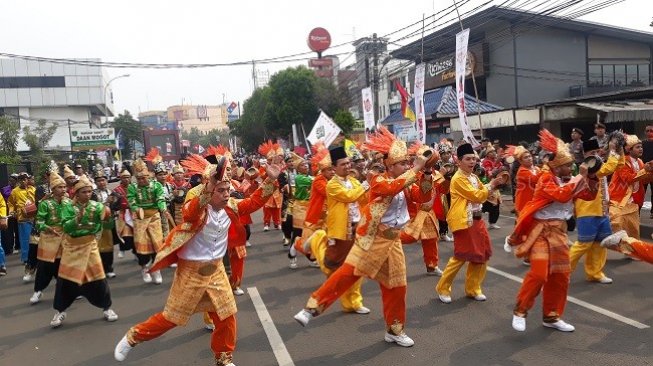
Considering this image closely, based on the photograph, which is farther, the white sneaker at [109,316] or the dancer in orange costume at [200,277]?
the white sneaker at [109,316]

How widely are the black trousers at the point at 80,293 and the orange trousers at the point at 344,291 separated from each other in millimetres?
2873

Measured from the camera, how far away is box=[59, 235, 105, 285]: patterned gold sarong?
6.27 meters

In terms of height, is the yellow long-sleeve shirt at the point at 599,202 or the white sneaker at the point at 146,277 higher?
the yellow long-sleeve shirt at the point at 599,202

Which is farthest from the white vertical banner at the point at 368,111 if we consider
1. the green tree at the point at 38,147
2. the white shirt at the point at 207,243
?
the white shirt at the point at 207,243

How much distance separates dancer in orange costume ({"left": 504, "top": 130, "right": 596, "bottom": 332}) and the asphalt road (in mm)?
225

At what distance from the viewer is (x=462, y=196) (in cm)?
580

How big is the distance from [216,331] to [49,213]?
355 centimetres

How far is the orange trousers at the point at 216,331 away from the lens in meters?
4.48

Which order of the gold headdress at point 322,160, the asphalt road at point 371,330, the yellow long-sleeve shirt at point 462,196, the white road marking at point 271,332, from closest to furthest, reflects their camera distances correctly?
the asphalt road at point 371,330, the white road marking at point 271,332, the yellow long-sleeve shirt at point 462,196, the gold headdress at point 322,160

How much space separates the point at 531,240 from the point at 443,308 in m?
1.43

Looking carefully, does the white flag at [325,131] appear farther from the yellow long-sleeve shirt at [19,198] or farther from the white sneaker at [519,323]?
the white sneaker at [519,323]

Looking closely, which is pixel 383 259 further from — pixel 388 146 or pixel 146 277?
pixel 146 277

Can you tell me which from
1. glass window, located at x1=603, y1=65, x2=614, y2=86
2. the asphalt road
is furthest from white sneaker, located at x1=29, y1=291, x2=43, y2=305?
glass window, located at x1=603, y1=65, x2=614, y2=86

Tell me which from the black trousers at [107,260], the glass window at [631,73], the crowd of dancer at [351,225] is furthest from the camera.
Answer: the glass window at [631,73]
